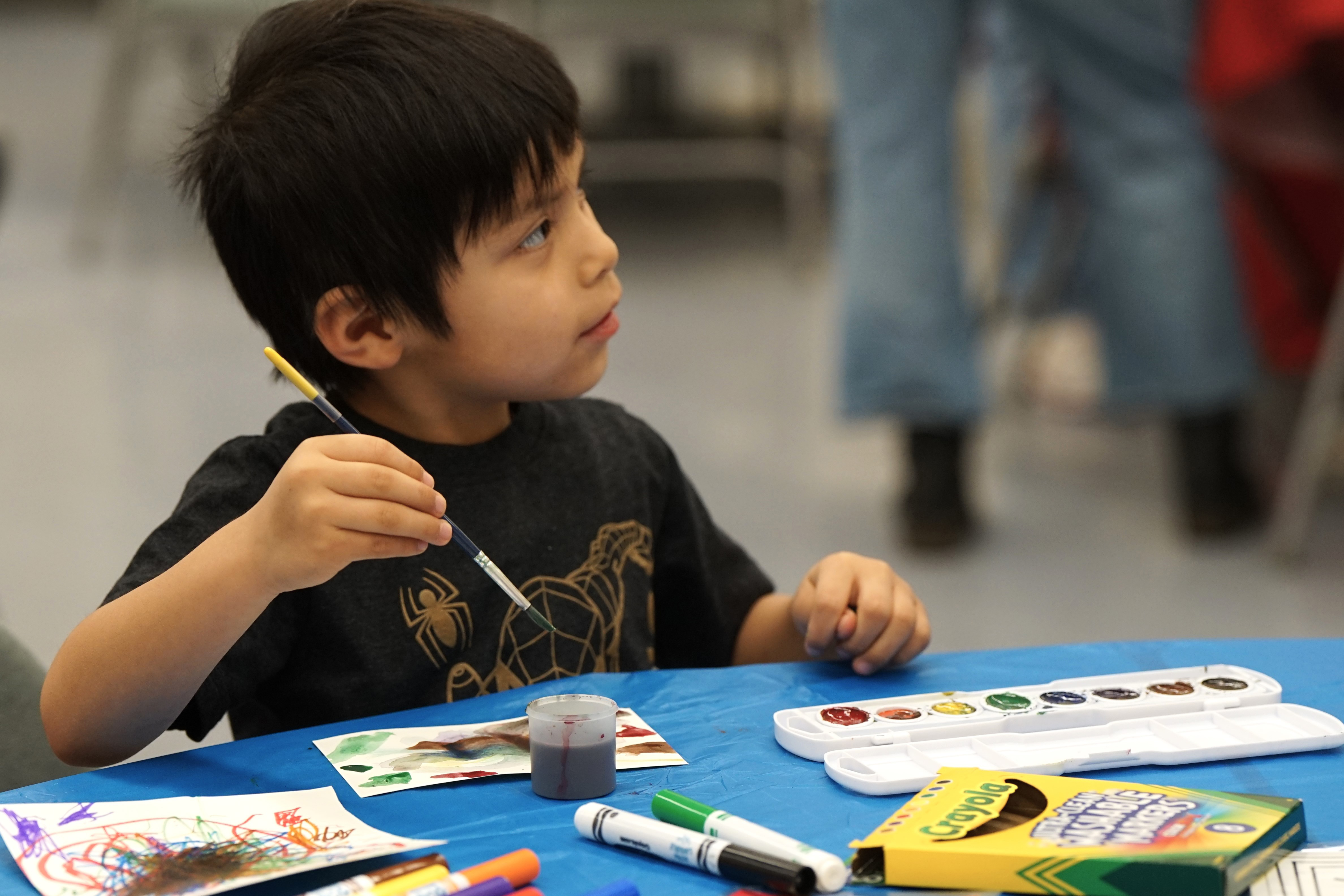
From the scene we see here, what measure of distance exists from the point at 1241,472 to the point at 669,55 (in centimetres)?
337

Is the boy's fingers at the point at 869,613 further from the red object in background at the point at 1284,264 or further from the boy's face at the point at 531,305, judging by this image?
the red object in background at the point at 1284,264

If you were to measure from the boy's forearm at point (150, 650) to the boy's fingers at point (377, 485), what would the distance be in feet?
0.22

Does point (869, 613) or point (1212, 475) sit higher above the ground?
point (869, 613)

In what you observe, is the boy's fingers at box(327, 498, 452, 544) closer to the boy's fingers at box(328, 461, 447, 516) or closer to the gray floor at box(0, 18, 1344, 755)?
the boy's fingers at box(328, 461, 447, 516)

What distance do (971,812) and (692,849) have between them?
11cm

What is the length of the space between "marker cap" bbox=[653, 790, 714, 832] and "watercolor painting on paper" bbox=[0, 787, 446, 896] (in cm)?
9

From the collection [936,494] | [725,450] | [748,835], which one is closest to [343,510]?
[748,835]

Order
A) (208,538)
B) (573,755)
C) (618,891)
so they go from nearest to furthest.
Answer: (618,891), (573,755), (208,538)

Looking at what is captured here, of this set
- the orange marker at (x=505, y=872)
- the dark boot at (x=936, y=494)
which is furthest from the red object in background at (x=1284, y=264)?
the orange marker at (x=505, y=872)

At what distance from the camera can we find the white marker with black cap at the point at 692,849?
1.69ft

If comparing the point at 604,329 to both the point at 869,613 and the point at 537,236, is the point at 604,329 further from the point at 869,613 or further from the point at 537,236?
the point at 869,613

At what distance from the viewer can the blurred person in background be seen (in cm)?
199

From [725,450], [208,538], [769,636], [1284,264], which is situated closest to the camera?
[208,538]

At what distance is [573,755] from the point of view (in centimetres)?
61
